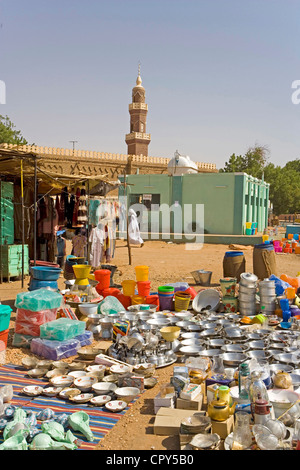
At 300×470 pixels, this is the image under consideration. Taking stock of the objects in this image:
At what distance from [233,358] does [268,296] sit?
7.54ft

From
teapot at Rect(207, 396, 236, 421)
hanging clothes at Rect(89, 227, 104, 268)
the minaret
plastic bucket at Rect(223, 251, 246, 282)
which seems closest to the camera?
teapot at Rect(207, 396, 236, 421)

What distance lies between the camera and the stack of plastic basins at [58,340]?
4902mm

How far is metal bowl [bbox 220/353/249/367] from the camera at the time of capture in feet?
14.5

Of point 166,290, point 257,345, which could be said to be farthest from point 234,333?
point 166,290

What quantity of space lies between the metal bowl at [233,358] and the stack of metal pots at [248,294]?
2146 millimetres

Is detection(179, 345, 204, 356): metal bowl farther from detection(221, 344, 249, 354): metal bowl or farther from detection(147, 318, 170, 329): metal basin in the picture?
detection(147, 318, 170, 329): metal basin

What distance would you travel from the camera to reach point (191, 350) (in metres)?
4.94

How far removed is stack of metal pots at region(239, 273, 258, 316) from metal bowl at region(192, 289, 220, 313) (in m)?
0.48

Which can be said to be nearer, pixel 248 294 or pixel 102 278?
pixel 248 294

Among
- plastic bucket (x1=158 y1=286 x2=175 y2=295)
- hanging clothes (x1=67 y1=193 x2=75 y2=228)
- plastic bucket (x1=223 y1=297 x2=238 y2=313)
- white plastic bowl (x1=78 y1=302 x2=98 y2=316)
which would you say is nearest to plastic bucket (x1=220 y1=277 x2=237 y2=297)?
plastic bucket (x1=223 y1=297 x2=238 y2=313)

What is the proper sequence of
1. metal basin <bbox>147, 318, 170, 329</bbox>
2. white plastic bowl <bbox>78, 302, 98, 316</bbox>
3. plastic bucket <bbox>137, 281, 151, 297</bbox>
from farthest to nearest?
plastic bucket <bbox>137, 281, 151, 297</bbox> < white plastic bowl <bbox>78, 302, 98, 316</bbox> < metal basin <bbox>147, 318, 170, 329</bbox>

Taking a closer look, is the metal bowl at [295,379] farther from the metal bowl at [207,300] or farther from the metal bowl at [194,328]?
the metal bowl at [207,300]

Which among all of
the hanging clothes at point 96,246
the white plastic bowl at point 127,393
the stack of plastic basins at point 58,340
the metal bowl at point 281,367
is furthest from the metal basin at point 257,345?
the hanging clothes at point 96,246

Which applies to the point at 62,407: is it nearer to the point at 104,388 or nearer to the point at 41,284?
the point at 104,388
